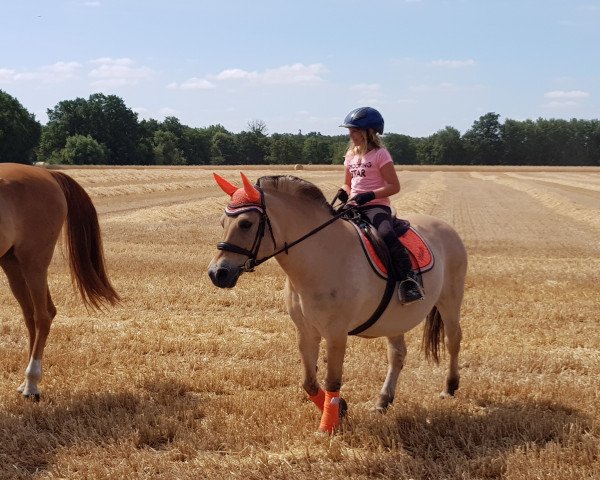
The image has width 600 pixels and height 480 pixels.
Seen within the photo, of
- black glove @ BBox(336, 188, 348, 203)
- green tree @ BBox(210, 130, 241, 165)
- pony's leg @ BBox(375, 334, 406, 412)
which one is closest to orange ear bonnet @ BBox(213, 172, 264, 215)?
black glove @ BBox(336, 188, 348, 203)

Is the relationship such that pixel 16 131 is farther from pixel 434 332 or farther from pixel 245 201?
pixel 245 201

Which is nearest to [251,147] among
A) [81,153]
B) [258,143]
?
[258,143]

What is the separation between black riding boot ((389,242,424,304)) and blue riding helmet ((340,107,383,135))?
107 centimetres

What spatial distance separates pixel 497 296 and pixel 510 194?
3237 centimetres

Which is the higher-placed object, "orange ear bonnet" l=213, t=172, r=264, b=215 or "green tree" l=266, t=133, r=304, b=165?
"green tree" l=266, t=133, r=304, b=165

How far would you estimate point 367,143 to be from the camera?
19.2 feet

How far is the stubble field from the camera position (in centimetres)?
479

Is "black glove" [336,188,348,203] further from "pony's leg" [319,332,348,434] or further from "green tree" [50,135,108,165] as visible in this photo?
"green tree" [50,135,108,165]

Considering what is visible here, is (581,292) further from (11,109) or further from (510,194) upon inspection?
(11,109)

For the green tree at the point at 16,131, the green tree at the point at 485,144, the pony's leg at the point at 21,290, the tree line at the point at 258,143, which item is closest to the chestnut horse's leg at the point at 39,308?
the pony's leg at the point at 21,290

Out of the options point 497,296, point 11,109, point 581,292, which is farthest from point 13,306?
point 11,109

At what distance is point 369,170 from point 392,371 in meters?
1.99

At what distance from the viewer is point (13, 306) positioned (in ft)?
34.4

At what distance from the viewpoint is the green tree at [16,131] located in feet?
247
